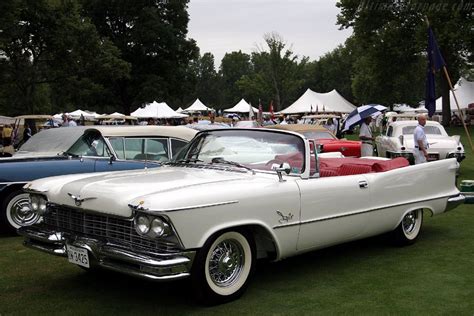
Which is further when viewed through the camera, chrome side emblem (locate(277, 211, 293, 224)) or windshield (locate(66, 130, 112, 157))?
windshield (locate(66, 130, 112, 157))

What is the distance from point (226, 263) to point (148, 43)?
37.2 meters

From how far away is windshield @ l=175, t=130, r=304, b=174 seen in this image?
515cm

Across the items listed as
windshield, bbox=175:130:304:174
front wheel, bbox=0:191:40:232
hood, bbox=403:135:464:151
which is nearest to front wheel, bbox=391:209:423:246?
windshield, bbox=175:130:304:174

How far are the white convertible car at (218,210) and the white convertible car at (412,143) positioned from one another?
8.15 meters

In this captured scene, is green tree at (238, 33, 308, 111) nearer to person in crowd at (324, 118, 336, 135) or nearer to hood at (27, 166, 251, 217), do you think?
person in crowd at (324, 118, 336, 135)

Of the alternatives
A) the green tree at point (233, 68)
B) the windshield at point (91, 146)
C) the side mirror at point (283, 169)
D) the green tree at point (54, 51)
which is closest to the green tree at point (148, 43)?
the green tree at point (54, 51)

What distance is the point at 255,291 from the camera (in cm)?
479

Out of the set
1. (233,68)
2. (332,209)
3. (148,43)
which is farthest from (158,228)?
(233,68)

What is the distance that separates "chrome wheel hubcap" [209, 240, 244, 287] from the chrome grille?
19.1 inches

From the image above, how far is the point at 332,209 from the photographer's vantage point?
17.0 feet

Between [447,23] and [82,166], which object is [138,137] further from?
[447,23]

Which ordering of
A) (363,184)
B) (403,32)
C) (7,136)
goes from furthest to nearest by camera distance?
(403,32) → (7,136) → (363,184)

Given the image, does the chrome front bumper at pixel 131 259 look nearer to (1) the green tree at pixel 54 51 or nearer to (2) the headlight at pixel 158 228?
(2) the headlight at pixel 158 228

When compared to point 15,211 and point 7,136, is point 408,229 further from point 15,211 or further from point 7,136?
point 7,136
